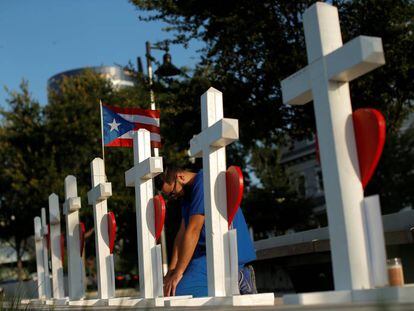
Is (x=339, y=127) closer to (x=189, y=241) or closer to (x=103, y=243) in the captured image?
(x=189, y=241)

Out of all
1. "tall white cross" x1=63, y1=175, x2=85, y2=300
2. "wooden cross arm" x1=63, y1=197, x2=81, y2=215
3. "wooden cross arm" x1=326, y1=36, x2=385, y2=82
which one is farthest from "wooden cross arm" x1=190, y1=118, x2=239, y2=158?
"tall white cross" x1=63, y1=175, x2=85, y2=300

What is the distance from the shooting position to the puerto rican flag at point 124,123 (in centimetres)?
1014

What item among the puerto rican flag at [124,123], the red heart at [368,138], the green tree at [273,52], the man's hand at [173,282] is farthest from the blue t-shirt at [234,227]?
the green tree at [273,52]

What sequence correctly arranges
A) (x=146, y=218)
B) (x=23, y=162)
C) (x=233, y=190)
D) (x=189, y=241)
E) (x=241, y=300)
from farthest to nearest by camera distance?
(x=23, y=162), (x=146, y=218), (x=189, y=241), (x=233, y=190), (x=241, y=300)

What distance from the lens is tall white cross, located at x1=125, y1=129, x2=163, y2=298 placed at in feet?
21.0

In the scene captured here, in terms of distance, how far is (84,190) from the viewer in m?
30.4

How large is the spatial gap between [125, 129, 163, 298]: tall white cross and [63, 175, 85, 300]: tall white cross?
2.77m

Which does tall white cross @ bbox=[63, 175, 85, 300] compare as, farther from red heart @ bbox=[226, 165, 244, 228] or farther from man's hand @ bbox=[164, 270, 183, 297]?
red heart @ bbox=[226, 165, 244, 228]

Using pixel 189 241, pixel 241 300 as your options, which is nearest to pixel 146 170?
pixel 189 241

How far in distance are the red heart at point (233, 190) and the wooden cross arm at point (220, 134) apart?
222 millimetres

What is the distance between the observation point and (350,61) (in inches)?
130

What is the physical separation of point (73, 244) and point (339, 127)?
669cm

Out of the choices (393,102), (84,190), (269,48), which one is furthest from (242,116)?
(84,190)

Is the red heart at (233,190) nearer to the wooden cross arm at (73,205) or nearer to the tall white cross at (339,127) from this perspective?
the tall white cross at (339,127)
